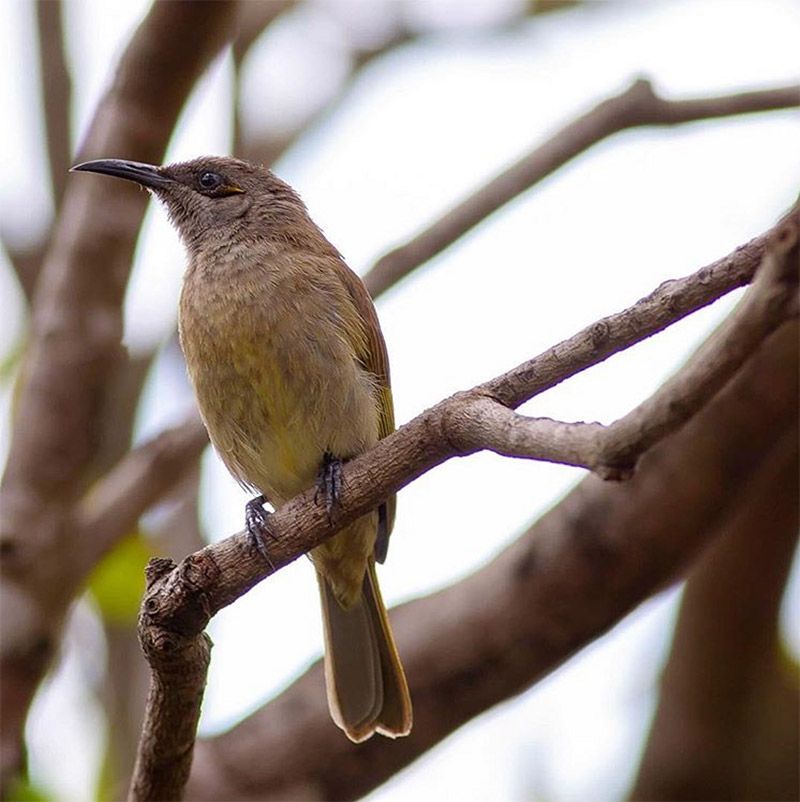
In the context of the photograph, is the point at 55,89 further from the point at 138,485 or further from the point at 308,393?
the point at 308,393

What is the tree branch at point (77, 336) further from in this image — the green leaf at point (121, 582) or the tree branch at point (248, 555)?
the tree branch at point (248, 555)

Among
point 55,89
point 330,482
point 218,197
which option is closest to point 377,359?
point 330,482

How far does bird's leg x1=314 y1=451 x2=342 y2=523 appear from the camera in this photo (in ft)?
12.2

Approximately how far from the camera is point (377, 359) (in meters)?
5.05

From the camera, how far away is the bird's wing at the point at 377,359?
4.94m

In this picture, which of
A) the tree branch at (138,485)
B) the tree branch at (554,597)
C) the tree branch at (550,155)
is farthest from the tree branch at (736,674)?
the tree branch at (138,485)

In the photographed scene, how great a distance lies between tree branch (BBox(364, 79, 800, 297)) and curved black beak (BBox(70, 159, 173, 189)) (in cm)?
92

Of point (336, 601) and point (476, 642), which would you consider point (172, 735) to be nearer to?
point (336, 601)

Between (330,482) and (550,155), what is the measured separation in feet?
6.94

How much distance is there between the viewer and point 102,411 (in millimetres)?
5625

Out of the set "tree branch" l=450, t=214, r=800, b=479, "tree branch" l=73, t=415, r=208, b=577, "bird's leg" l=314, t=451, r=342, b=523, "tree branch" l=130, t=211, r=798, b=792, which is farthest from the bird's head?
"tree branch" l=450, t=214, r=800, b=479

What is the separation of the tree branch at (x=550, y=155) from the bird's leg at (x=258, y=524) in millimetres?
1337

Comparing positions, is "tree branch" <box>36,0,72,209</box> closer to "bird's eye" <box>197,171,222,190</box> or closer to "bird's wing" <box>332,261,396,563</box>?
"bird's eye" <box>197,171,222,190</box>

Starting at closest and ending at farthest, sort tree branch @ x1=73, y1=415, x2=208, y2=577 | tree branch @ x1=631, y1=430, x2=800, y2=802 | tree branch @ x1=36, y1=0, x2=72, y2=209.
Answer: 1. tree branch @ x1=73, y1=415, x2=208, y2=577
2. tree branch @ x1=631, y1=430, x2=800, y2=802
3. tree branch @ x1=36, y1=0, x2=72, y2=209
